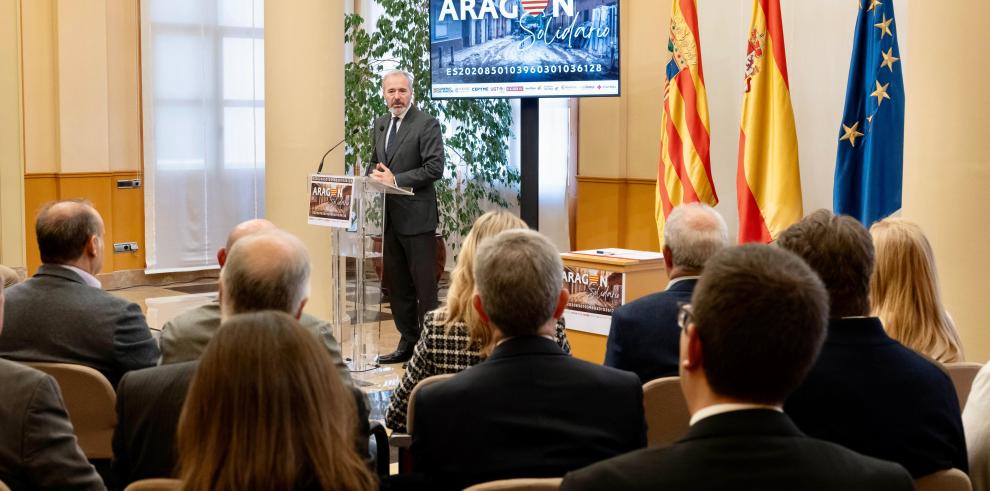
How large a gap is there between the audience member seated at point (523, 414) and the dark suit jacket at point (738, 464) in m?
0.63

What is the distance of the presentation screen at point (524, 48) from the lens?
673 cm

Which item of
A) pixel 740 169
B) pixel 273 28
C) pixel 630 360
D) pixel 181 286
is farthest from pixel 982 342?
pixel 181 286

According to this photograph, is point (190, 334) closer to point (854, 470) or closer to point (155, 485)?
point (155, 485)

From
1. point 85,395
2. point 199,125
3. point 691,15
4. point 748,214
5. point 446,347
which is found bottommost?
point 85,395

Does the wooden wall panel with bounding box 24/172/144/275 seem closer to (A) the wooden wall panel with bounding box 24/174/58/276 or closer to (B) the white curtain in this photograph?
(A) the wooden wall panel with bounding box 24/174/58/276

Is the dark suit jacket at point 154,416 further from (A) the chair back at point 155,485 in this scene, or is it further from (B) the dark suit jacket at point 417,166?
(B) the dark suit jacket at point 417,166

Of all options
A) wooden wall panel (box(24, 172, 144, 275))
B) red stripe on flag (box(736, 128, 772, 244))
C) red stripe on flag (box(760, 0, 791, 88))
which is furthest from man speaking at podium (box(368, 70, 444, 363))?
wooden wall panel (box(24, 172, 144, 275))

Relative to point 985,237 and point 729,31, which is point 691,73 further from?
point 985,237

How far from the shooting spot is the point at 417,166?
629cm

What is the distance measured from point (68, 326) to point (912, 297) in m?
2.44

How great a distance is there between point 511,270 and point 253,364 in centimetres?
81

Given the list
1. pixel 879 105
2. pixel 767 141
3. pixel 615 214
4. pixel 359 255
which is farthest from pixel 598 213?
pixel 879 105

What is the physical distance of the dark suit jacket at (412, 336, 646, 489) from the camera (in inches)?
82.7

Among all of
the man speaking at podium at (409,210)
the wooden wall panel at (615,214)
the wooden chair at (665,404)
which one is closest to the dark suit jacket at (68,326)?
the wooden chair at (665,404)
